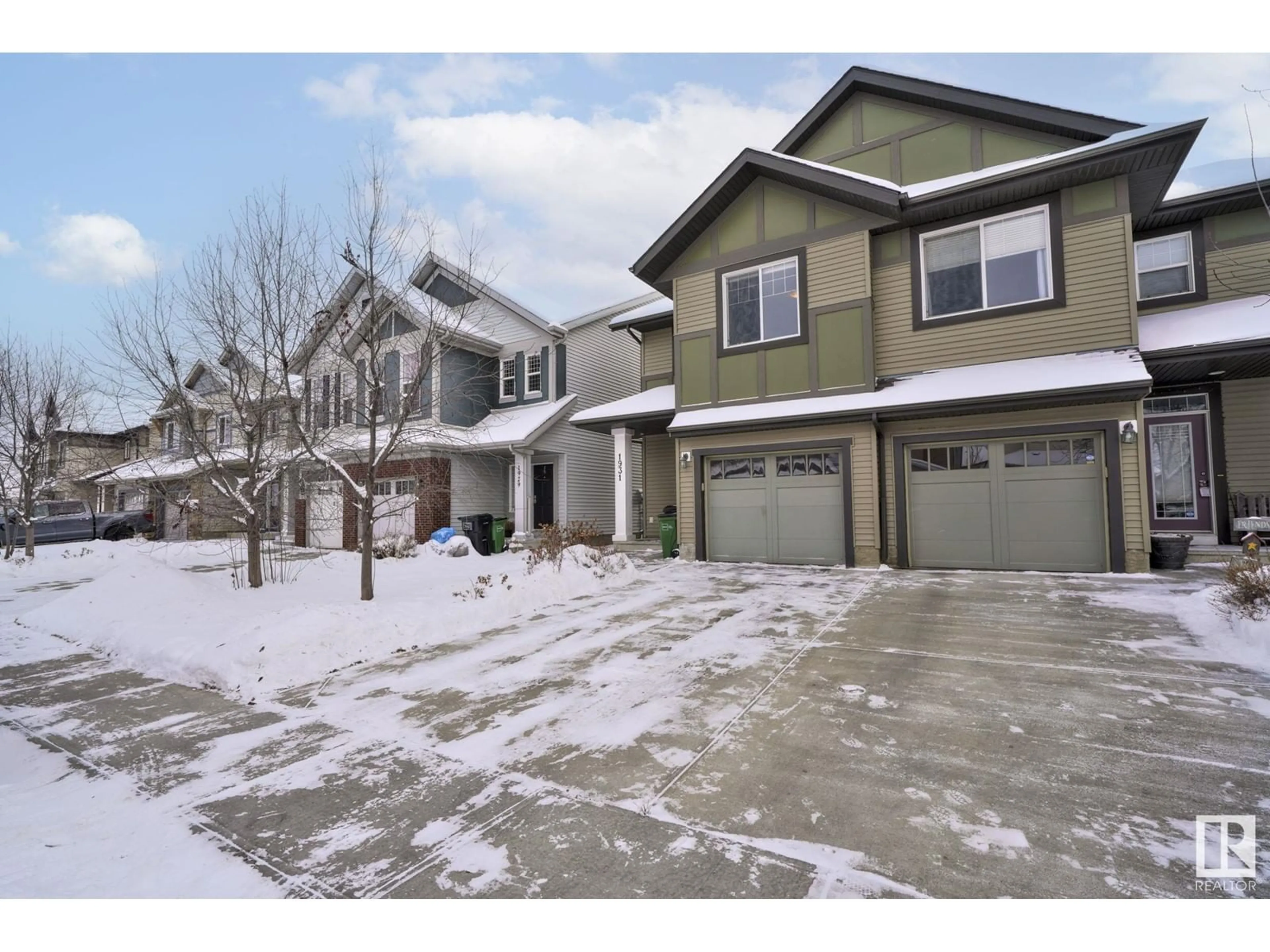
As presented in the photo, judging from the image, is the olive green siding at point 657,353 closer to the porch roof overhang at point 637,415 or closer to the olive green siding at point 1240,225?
the porch roof overhang at point 637,415

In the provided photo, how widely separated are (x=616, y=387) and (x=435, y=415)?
228 inches

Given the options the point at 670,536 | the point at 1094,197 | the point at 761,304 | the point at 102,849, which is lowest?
the point at 102,849

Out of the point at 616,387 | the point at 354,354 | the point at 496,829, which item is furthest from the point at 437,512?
the point at 496,829

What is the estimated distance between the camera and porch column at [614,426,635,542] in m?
12.7

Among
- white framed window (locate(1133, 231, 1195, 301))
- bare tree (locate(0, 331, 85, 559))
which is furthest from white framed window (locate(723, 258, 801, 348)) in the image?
bare tree (locate(0, 331, 85, 559))

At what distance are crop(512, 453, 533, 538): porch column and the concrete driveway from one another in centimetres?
979

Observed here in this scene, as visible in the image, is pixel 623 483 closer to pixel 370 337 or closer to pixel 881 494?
pixel 881 494

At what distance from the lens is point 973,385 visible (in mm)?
8594

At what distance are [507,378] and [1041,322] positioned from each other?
43.1ft

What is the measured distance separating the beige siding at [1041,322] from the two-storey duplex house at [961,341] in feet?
0.11

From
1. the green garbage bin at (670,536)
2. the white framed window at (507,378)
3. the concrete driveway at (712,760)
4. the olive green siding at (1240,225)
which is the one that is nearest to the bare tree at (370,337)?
the concrete driveway at (712,760)

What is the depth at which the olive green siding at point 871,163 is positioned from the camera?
11.1m

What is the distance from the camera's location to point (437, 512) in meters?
14.9

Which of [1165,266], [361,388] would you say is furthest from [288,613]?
[1165,266]
